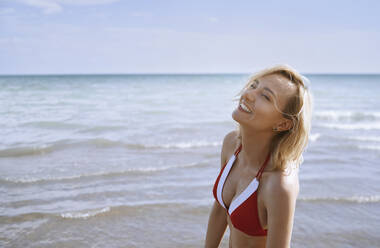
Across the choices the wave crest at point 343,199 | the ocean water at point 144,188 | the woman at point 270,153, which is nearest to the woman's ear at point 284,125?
the woman at point 270,153

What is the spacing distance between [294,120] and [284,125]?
88 mm

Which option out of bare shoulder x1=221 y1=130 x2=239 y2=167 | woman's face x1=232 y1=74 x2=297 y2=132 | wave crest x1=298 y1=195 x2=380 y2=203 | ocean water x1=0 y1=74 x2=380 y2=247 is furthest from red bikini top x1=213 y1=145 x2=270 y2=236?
wave crest x1=298 y1=195 x2=380 y2=203

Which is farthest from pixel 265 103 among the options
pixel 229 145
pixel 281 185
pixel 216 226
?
pixel 216 226

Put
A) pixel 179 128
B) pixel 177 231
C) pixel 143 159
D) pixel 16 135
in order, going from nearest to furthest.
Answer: pixel 177 231 → pixel 143 159 → pixel 16 135 → pixel 179 128

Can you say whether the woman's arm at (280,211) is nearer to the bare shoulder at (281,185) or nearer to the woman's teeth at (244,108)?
the bare shoulder at (281,185)

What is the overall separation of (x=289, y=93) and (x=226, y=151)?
2.45 feet

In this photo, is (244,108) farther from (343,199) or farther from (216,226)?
(343,199)

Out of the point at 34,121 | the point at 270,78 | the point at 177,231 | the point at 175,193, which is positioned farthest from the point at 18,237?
the point at 34,121

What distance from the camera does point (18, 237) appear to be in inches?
185

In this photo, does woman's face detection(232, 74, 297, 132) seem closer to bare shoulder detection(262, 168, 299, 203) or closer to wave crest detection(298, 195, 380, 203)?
bare shoulder detection(262, 168, 299, 203)

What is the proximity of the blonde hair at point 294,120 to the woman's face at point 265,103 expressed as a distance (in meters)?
0.03

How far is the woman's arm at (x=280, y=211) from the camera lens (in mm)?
1975

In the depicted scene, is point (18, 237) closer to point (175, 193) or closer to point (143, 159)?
point (175, 193)

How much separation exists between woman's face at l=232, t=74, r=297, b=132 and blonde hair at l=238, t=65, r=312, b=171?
30 millimetres
